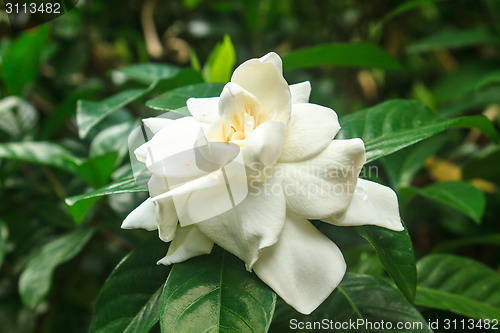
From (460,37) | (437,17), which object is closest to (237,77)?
(460,37)

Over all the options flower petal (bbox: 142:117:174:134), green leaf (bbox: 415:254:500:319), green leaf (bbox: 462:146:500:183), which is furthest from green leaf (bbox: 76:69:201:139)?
green leaf (bbox: 462:146:500:183)

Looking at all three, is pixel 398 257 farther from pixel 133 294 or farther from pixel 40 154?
pixel 40 154

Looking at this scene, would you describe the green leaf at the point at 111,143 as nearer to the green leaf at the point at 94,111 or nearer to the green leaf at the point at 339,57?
the green leaf at the point at 94,111

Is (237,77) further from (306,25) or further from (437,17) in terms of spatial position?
(437,17)

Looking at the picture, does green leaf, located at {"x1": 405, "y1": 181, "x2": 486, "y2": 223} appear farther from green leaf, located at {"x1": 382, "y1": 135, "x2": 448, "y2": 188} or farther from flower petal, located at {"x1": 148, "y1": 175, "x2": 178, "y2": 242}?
flower petal, located at {"x1": 148, "y1": 175, "x2": 178, "y2": 242}

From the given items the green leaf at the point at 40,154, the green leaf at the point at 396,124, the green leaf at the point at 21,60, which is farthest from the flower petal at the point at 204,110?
the green leaf at the point at 21,60

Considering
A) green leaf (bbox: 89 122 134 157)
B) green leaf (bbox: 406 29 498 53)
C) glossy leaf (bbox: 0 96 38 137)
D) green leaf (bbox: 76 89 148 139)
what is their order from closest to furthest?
1. green leaf (bbox: 76 89 148 139)
2. green leaf (bbox: 89 122 134 157)
3. glossy leaf (bbox: 0 96 38 137)
4. green leaf (bbox: 406 29 498 53)
